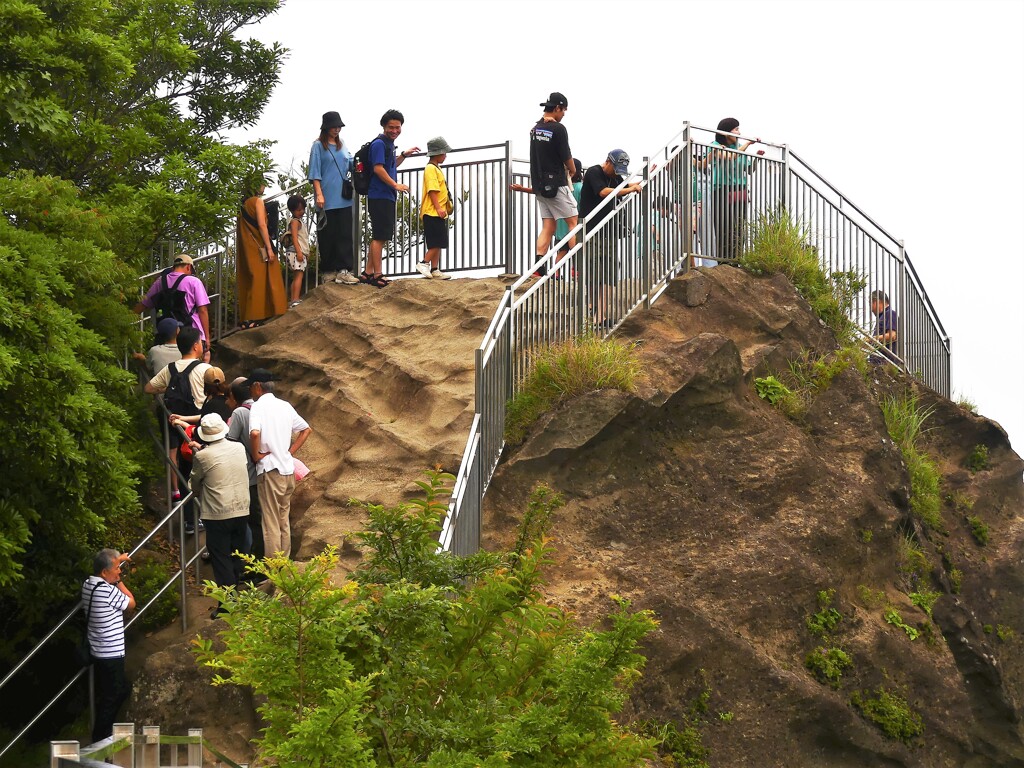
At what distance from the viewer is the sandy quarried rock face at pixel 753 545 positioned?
12.0 m

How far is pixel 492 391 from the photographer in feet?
40.3

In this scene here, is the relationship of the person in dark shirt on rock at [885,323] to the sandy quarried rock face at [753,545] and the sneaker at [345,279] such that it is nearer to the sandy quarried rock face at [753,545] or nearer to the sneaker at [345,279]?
the sandy quarried rock face at [753,545]

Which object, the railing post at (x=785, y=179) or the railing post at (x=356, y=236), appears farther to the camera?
the railing post at (x=356, y=236)

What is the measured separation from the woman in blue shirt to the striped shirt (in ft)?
22.2

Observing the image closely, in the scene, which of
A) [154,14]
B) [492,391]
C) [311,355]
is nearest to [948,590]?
[492,391]

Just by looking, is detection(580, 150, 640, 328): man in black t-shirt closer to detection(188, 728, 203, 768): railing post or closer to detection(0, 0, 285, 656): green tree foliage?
detection(0, 0, 285, 656): green tree foliage

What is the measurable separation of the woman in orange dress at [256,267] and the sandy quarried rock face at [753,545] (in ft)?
13.7

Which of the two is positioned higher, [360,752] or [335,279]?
[335,279]

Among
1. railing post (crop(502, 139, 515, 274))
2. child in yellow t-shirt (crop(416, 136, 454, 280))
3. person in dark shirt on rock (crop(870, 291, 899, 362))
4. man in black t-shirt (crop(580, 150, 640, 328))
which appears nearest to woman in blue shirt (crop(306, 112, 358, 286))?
child in yellow t-shirt (crop(416, 136, 454, 280))

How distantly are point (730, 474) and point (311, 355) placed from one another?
4736 millimetres

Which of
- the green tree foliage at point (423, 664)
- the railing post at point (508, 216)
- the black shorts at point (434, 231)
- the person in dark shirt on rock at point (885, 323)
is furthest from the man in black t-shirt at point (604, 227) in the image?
the green tree foliage at point (423, 664)

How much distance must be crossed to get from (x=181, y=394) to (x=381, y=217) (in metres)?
4.49

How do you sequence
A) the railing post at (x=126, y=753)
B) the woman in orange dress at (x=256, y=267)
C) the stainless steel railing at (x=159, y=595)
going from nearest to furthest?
the railing post at (x=126, y=753)
the stainless steel railing at (x=159, y=595)
the woman in orange dress at (x=256, y=267)

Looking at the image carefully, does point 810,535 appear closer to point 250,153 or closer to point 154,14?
point 250,153
